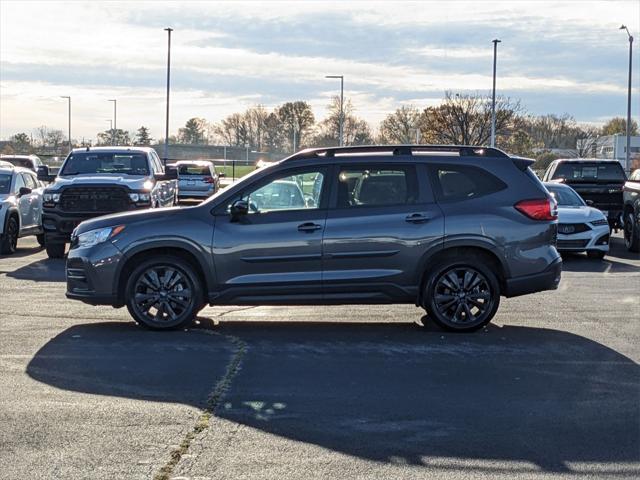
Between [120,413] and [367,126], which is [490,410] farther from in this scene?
[367,126]

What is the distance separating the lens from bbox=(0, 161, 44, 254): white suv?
17.9 metres

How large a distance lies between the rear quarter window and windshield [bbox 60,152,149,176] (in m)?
9.48

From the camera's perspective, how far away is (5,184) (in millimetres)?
18734

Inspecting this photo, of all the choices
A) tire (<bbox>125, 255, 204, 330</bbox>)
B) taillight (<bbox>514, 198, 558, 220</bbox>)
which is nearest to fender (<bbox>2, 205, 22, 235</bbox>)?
tire (<bbox>125, 255, 204, 330</bbox>)

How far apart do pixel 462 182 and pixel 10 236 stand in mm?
11156

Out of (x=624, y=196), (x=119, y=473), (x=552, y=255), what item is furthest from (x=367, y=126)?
(x=119, y=473)

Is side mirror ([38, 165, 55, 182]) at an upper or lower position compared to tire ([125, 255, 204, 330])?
upper

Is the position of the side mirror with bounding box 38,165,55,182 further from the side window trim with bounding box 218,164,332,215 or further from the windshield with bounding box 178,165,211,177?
the windshield with bounding box 178,165,211,177

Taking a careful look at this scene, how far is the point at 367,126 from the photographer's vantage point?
75.1 metres

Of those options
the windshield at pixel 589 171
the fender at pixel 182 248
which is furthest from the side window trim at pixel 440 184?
the windshield at pixel 589 171

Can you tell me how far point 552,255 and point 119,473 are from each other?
19.3 ft

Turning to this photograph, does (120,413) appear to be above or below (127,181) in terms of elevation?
below

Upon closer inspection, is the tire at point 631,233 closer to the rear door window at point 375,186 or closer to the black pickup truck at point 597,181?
the black pickup truck at point 597,181

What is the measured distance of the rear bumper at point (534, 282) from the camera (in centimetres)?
962
